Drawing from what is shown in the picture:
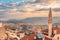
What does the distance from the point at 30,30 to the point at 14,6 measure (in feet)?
1.97

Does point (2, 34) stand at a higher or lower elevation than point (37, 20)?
lower

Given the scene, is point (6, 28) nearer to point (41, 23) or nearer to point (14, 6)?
point (14, 6)

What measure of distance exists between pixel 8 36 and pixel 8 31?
10cm

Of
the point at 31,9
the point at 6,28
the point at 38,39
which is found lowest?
the point at 38,39

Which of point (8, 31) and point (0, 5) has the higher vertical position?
point (0, 5)

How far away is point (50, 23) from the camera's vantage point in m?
3.76

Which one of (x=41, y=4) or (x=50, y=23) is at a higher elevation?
(x=41, y=4)

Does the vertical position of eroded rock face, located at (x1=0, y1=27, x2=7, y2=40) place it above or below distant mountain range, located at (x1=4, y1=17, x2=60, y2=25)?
below

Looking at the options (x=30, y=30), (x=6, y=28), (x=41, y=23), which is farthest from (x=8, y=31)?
(x=41, y=23)

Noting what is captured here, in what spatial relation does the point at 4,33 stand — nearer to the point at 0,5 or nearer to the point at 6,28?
the point at 6,28

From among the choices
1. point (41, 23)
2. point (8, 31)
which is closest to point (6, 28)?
point (8, 31)

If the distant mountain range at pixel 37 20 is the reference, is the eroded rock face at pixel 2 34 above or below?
below

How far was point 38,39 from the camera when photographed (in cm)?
370

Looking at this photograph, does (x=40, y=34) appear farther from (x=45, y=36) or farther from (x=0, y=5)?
(x=0, y=5)
